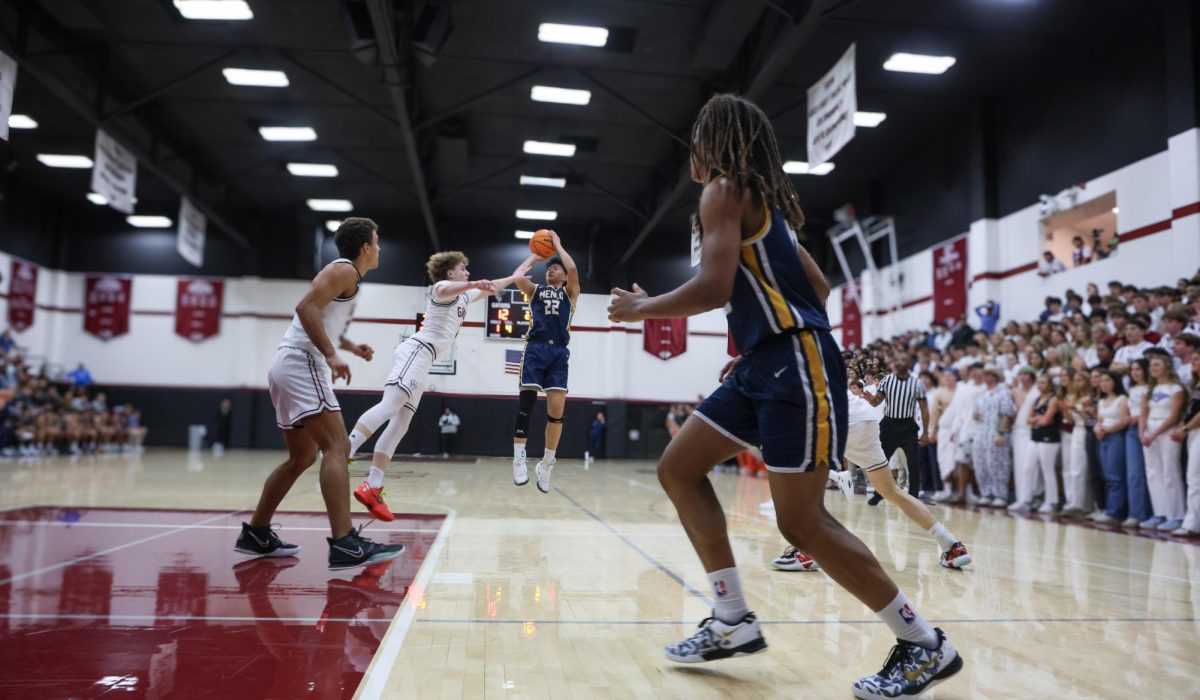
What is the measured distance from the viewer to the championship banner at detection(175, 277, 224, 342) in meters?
24.2

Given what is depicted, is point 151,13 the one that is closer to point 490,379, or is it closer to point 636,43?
point 636,43

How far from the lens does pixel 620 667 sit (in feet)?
9.77

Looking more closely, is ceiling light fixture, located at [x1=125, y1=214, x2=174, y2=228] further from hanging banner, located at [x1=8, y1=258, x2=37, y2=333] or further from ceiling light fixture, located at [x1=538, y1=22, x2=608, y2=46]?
ceiling light fixture, located at [x1=538, y1=22, x2=608, y2=46]

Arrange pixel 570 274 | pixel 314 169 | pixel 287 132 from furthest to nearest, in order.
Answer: pixel 314 169
pixel 287 132
pixel 570 274

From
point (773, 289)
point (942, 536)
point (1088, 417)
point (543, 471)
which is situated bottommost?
point (942, 536)

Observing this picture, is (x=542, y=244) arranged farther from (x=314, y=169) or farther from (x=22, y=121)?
(x=22, y=121)

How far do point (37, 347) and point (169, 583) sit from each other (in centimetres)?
2408

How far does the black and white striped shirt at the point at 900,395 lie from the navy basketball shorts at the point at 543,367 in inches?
63.5

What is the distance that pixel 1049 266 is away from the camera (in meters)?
13.5

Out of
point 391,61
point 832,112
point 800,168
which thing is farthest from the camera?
point 800,168

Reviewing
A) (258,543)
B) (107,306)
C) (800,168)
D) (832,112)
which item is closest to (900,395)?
(258,543)

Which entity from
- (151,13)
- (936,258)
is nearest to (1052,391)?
(936,258)

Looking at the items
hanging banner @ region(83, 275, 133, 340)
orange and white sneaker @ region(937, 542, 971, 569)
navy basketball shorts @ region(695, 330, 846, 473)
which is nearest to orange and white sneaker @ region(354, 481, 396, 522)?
navy basketball shorts @ region(695, 330, 846, 473)

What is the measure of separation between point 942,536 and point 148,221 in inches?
1006
